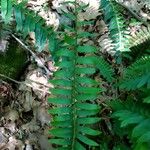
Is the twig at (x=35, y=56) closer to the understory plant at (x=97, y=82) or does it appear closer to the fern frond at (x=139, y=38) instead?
the understory plant at (x=97, y=82)

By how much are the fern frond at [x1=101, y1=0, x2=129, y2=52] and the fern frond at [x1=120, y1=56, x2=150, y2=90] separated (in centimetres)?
41

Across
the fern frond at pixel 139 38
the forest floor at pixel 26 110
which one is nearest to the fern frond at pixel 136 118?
the forest floor at pixel 26 110

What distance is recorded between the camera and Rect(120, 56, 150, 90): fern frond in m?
2.85

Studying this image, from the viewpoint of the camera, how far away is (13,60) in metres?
3.43

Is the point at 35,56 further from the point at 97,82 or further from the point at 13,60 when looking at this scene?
the point at 97,82

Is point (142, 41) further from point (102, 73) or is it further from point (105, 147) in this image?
point (105, 147)

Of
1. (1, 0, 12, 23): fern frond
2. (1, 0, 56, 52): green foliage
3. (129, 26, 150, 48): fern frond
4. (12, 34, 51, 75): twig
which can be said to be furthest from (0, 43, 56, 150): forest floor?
(129, 26, 150, 48): fern frond

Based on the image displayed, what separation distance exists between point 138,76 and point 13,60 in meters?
1.13

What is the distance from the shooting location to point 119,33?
12.0 feet

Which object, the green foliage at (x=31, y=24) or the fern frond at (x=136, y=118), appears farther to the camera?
the green foliage at (x=31, y=24)

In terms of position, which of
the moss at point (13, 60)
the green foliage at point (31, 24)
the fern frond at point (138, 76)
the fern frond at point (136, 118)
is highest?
the green foliage at point (31, 24)

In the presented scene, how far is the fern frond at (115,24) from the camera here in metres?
3.63

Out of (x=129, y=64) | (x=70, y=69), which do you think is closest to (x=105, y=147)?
(x=70, y=69)

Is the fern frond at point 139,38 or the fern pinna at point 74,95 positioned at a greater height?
the fern frond at point 139,38
